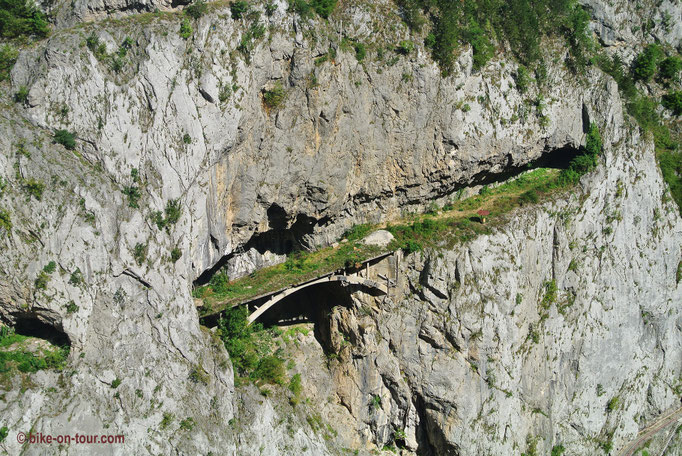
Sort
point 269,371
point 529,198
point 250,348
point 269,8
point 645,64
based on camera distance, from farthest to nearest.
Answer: point 645,64, point 529,198, point 250,348, point 269,371, point 269,8

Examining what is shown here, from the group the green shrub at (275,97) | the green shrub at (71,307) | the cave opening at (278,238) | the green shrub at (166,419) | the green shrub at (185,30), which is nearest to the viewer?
the green shrub at (71,307)

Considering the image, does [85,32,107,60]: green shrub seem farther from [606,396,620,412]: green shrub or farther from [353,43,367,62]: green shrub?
[606,396,620,412]: green shrub

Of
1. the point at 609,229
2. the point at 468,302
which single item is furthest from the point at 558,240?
the point at 468,302

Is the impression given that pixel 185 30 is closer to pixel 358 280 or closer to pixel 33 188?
pixel 33 188

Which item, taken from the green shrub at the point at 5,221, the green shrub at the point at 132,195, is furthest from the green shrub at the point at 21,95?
the green shrub at the point at 132,195

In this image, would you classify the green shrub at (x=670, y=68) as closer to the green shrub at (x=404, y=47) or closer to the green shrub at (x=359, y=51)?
the green shrub at (x=404, y=47)

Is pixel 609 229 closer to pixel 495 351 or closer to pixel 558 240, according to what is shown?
pixel 558 240

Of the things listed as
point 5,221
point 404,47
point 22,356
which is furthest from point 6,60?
point 404,47
